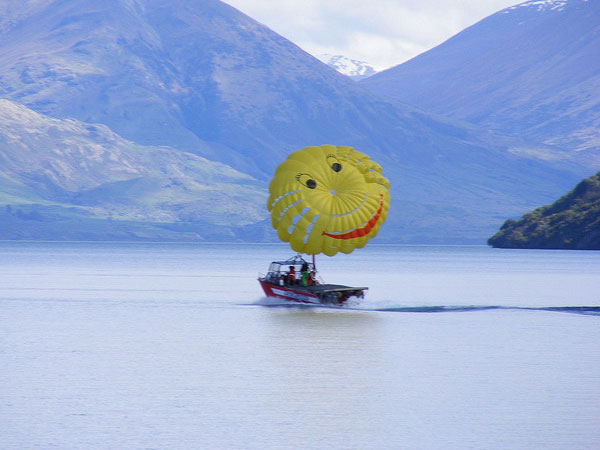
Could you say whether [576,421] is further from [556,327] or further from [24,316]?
[24,316]

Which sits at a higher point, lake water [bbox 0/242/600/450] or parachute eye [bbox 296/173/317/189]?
parachute eye [bbox 296/173/317/189]

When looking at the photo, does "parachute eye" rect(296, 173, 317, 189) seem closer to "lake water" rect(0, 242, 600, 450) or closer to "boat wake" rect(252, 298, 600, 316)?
"lake water" rect(0, 242, 600, 450)

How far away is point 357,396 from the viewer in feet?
121

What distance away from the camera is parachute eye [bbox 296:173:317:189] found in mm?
68250

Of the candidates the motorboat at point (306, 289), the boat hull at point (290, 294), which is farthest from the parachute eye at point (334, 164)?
the boat hull at point (290, 294)

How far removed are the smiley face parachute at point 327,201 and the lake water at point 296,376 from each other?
4.87m

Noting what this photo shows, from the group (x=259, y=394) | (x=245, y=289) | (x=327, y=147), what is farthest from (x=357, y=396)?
(x=245, y=289)

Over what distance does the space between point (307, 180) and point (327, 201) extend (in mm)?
2104

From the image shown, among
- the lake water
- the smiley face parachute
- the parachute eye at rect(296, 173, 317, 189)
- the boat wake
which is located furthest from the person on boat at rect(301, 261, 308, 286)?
the parachute eye at rect(296, 173, 317, 189)

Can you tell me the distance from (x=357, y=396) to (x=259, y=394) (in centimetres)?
347

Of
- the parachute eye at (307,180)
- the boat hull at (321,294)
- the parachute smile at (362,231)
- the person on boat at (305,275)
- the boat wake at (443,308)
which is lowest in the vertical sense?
the boat wake at (443,308)

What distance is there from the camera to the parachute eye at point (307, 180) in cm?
6825

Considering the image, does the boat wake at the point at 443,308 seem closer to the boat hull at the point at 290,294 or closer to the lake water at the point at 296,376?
the lake water at the point at 296,376

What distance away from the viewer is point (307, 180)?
2694 inches
